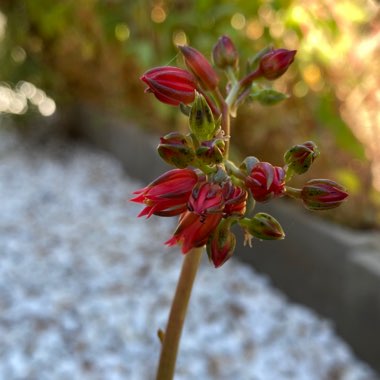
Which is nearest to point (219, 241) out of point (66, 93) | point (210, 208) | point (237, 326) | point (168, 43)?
point (210, 208)

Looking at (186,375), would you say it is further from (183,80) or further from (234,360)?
(183,80)

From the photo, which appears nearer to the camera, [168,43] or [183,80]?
[183,80]

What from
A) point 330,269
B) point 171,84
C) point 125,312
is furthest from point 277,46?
point 171,84

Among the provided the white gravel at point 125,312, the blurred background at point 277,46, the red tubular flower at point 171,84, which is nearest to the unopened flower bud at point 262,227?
the red tubular flower at point 171,84

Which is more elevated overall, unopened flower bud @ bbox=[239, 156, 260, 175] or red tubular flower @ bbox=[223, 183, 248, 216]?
unopened flower bud @ bbox=[239, 156, 260, 175]

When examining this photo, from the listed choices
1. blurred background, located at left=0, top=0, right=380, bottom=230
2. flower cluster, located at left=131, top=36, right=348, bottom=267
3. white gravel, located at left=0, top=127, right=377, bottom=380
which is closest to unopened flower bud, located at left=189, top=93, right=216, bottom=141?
flower cluster, located at left=131, top=36, right=348, bottom=267

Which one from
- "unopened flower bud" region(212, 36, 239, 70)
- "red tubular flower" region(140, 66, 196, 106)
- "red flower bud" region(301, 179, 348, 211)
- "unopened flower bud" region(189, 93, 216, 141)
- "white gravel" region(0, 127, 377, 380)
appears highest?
"white gravel" region(0, 127, 377, 380)

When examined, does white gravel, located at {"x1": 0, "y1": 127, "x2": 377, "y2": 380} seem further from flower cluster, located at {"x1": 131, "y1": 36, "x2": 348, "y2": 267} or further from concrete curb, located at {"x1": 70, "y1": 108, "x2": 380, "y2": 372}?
flower cluster, located at {"x1": 131, "y1": 36, "x2": 348, "y2": 267}

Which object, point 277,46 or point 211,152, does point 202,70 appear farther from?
point 277,46
